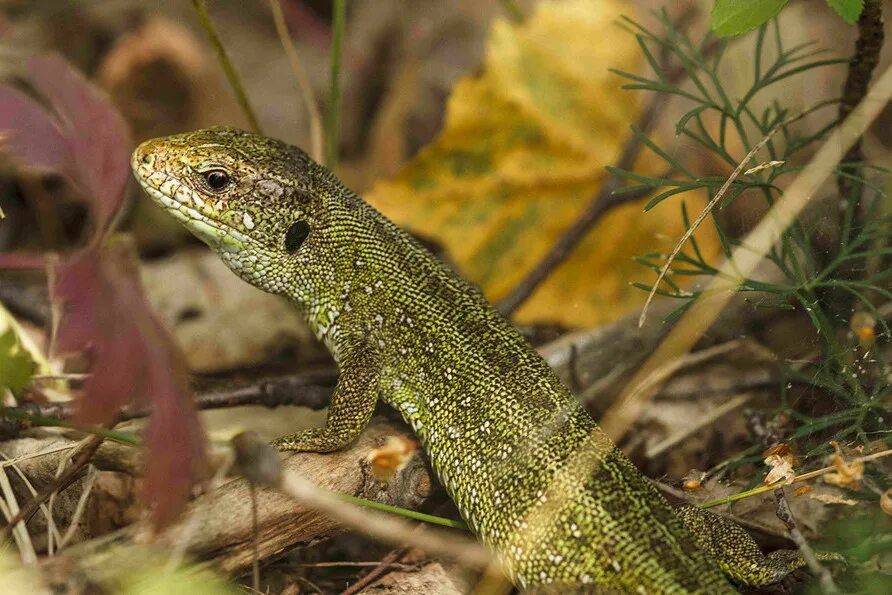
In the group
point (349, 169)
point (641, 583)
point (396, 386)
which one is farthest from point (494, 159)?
point (641, 583)

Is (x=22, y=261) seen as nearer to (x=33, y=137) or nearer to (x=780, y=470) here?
(x=33, y=137)

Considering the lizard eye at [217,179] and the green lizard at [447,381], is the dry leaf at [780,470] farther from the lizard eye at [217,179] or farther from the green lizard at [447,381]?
the lizard eye at [217,179]

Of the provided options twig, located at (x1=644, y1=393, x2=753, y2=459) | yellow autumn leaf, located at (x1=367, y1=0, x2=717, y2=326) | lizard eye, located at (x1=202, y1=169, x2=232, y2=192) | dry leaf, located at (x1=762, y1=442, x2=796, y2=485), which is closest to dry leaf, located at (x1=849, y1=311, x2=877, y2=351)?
dry leaf, located at (x1=762, y1=442, x2=796, y2=485)

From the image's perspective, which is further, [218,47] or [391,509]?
[218,47]

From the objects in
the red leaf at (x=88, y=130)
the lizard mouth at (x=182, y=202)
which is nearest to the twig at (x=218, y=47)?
the lizard mouth at (x=182, y=202)

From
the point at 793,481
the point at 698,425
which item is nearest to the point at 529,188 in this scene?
the point at 698,425

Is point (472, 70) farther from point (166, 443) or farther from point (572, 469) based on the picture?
point (166, 443)
